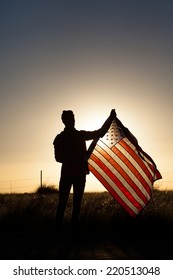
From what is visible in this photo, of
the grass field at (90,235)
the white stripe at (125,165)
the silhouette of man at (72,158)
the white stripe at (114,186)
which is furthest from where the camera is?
the white stripe at (125,165)

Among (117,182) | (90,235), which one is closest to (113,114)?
(117,182)

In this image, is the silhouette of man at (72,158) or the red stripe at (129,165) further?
the red stripe at (129,165)

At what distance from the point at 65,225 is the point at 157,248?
2.32 meters

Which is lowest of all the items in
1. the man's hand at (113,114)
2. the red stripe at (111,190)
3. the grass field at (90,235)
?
the grass field at (90,235)

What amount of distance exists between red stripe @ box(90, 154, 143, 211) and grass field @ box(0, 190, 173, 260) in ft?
0.95

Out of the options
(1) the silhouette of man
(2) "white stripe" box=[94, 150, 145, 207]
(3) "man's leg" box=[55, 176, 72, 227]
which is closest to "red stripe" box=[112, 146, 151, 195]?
(2) "white stripe" box=[94, 150, 145, 207]

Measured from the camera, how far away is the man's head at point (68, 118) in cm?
834

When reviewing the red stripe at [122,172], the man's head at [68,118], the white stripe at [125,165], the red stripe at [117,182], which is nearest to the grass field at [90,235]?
the red stripe at [117,182]

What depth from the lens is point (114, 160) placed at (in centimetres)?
943

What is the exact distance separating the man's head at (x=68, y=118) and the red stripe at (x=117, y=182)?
48.5 inches

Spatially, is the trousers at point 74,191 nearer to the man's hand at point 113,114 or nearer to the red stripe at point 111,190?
the red stripe at point 111,190

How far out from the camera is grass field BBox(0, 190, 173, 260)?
6.71 meters

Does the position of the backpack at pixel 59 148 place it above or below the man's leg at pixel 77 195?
above

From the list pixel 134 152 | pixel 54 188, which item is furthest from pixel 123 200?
pixel 54 188
